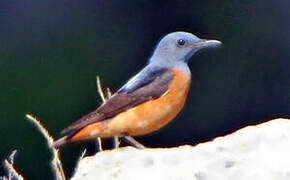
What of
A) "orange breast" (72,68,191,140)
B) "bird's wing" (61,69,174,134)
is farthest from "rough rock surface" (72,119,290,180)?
"bird's wing" (61,69,174,134)

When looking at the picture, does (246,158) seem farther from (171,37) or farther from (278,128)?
(171,37)

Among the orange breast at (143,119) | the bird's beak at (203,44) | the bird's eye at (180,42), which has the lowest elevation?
the orange breast at (143,119)

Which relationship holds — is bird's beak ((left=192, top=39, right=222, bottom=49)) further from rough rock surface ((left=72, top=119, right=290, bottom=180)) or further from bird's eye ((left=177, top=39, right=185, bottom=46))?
rough rock surface ((left=72, top=119, right=290, bottom=180))

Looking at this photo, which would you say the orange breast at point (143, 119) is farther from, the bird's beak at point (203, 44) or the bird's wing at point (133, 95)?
the bird's beak at point (203, 44)

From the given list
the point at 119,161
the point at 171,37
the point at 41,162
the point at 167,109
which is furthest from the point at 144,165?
the point at 41,162

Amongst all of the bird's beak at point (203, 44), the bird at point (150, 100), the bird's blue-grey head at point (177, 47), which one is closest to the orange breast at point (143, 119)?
the bird at point (150, 100)

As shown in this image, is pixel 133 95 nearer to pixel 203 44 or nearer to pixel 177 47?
pixel 177 47
